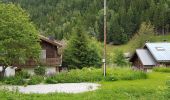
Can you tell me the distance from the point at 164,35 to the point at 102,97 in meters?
141

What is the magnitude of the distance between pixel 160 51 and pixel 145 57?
114 inches

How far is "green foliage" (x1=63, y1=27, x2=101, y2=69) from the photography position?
63219 millimetres

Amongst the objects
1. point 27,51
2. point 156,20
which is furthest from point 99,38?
point 27,51

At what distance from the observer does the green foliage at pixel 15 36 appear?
40500 millimetres

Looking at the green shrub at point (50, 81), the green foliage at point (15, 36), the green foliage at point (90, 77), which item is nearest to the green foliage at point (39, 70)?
the green foliage at point (15, 36)

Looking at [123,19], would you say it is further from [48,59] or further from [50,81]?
[50,81]

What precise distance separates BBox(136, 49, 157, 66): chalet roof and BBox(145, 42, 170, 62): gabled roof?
48.1 inches

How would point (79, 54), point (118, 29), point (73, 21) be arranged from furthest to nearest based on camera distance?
1. point (73, 21)
2. point (118, 29)
3. point (79, 54)

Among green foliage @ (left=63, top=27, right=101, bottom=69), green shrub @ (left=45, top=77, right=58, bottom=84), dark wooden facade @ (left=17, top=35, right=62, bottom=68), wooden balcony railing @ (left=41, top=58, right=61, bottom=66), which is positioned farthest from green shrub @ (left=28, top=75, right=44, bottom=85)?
green foliage @ (left=63, top=27, right=101, bottom=69)

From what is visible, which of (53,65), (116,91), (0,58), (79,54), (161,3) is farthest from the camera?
(161,3)

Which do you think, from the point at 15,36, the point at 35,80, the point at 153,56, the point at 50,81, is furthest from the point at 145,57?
the point at 35,80

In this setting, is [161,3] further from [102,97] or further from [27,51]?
[102,97]

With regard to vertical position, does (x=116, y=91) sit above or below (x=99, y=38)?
above

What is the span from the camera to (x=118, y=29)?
152 metres
